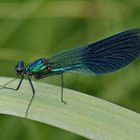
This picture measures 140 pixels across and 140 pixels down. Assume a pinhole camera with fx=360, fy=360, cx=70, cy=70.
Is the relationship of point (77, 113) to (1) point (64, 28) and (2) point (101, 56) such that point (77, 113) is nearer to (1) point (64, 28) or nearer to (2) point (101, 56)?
(2) point (101, 56)

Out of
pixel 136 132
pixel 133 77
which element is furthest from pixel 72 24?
pixel 136 132

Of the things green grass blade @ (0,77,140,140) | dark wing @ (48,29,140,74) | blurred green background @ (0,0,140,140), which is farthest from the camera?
blurred green background @ (0,0,140,140)

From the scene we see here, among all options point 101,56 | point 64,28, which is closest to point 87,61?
point 101,56

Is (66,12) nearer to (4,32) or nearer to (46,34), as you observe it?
(46,34)

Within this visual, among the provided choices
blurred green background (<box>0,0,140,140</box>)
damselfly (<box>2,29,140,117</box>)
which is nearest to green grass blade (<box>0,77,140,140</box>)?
damselfly (<box>2,29,140,117</box>)

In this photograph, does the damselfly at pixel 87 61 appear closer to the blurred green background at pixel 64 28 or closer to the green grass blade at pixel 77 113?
the green grass blade at pixel 77 113

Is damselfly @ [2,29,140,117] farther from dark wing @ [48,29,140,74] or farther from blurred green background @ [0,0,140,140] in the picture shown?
blurred green background @ [0,0,140,140]
